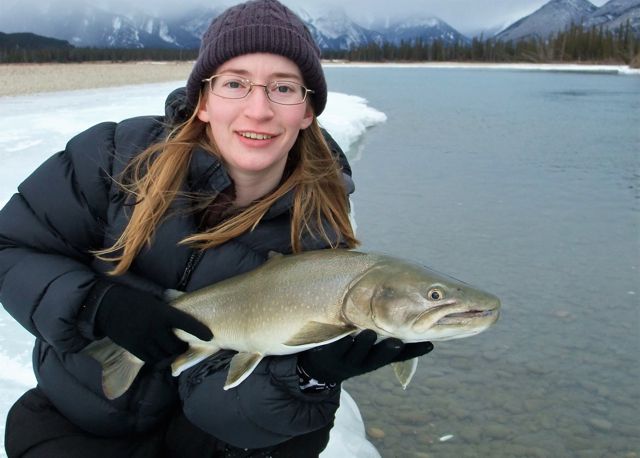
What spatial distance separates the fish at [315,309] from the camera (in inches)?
75.1

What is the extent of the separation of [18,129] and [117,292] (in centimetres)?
696

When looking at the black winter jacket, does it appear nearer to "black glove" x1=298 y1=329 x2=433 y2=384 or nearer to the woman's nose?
"black glove" x1=298 y1=329 x2=433 y2=384

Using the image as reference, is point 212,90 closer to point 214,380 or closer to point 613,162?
point 214,380

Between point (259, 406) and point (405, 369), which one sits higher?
point (405, 369)

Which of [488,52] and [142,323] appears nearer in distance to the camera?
[142,323]

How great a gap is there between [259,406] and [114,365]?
0.54m

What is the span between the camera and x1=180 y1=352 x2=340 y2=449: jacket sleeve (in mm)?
2209

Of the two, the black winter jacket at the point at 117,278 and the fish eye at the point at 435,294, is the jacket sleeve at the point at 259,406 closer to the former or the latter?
the black winter jacket at the point at 117,278

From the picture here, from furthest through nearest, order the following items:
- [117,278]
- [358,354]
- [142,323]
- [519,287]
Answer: [519,287]
[117,278]
[142,323]
[358,354]

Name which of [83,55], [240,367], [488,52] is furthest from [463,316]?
[83,55]

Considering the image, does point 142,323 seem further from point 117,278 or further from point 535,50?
point 535,50

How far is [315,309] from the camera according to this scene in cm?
213

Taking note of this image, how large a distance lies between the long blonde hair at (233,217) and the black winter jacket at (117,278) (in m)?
0.04

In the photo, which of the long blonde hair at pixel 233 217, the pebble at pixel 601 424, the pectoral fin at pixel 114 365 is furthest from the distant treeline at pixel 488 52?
the pectoral fin at pixel 114 365
